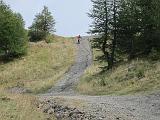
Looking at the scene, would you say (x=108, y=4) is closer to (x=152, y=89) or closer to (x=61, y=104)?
(x=152, y=89)

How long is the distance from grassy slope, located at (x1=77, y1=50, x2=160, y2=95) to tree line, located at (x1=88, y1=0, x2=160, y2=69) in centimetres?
267

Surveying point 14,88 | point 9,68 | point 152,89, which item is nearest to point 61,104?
point 152,89

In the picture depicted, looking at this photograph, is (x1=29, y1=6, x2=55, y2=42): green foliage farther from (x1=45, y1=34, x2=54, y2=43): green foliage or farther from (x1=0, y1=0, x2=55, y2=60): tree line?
(x1=0, y1=0, x2=55, y2=60): tree line

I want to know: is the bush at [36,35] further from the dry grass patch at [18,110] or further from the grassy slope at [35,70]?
the dry grass patch at [18,110]

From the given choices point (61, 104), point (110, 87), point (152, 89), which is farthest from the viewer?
point (110, 87)

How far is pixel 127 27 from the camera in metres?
46.3

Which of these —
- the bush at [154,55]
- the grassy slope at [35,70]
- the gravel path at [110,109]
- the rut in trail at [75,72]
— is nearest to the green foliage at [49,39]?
the grassy slope at [35,70]

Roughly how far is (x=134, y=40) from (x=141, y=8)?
124 inches

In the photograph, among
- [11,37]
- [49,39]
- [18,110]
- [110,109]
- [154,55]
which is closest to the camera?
[110,109]

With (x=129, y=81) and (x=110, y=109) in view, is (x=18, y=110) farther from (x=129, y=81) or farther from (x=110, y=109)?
(x=129, y=81)

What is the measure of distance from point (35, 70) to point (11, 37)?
36.3ft

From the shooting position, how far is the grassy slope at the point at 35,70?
2589cm

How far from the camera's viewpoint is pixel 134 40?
148 ft

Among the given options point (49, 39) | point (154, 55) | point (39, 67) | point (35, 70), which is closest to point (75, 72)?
point (35, 70)
